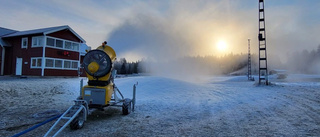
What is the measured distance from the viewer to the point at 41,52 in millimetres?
21719

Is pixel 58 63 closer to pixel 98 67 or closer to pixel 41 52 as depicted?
pixel 41 52

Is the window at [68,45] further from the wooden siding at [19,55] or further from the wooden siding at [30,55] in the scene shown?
the wooden siding at [19,55]

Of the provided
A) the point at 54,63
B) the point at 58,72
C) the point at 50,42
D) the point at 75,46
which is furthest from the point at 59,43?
the point at 58,72

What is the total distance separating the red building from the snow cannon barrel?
57.1 ft

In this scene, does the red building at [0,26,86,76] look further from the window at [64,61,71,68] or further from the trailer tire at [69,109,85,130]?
the trailer tire at [69,109,85,130]

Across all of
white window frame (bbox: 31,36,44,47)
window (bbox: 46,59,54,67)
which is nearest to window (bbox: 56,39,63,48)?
white window frame (bbox: 31,36,44,47)

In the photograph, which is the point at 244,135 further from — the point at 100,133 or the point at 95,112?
the point at 95,112

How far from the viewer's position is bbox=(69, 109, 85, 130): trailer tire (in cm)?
547

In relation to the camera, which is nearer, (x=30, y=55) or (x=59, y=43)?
(x=30, y=55)

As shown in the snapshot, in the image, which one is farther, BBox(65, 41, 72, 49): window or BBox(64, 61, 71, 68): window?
BBox(65, 41, 72, 49): window

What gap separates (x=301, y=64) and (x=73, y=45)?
250 feet

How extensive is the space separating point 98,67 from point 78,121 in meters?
2.01

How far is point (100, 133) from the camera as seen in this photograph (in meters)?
5.27

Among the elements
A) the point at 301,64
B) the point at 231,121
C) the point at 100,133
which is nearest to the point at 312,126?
the point at 231,121
